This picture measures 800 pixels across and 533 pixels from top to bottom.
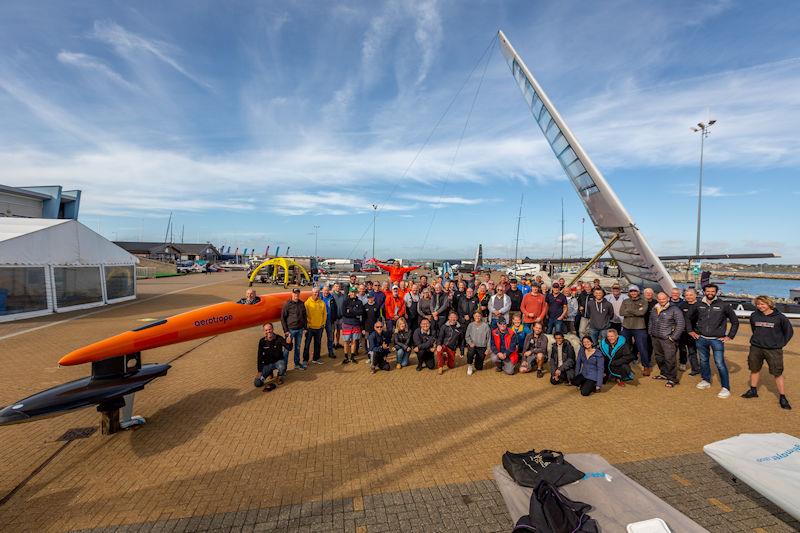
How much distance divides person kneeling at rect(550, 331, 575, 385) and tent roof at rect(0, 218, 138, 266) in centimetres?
1901

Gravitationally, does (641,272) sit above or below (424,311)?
above

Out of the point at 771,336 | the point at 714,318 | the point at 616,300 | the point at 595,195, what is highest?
the point at 595,195

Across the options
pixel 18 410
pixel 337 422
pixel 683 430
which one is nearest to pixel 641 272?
pixel 683 430

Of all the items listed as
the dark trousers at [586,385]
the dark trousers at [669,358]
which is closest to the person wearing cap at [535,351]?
the dark trousers at [586,385]

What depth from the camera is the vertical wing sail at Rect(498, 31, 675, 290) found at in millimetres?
10055

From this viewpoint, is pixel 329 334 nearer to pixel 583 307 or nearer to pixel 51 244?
pixel 583 307

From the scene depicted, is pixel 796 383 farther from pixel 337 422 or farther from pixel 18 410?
pixel 18 410

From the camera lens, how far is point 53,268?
1540 centimetres

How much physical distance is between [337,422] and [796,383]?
938cm

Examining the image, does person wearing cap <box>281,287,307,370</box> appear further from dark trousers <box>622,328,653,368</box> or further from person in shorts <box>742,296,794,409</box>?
person in shorts <box>742,296,794,409</box>

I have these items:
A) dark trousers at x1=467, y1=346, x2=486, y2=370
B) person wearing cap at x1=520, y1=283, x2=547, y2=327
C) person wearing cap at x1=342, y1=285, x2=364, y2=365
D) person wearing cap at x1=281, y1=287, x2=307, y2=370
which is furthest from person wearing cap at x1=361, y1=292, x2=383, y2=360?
person wearing cap at x1=520, y1=283, x2=547, y2=327

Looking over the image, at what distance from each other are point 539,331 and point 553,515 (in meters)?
5.21

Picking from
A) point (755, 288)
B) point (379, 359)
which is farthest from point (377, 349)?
point (755, 288)

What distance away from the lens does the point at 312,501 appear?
12.7 feet
